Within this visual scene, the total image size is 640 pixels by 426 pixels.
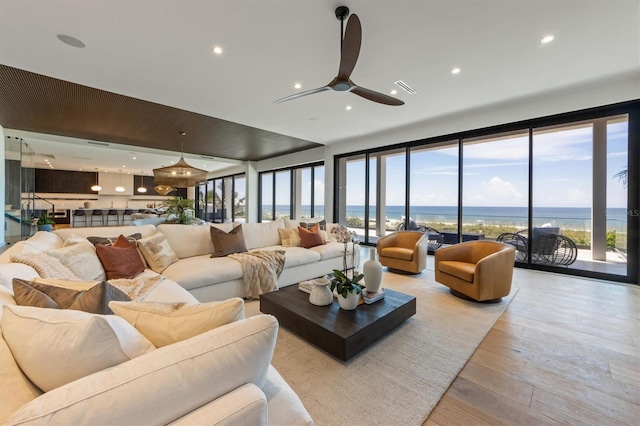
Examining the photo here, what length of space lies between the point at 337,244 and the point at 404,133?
3.36 m

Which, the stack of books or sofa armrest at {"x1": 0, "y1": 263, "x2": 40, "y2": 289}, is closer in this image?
sofa armrest at {"x1": 0, "y1": 263, "x2": 40, "y2": 289}

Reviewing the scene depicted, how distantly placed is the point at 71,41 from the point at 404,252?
5.11m

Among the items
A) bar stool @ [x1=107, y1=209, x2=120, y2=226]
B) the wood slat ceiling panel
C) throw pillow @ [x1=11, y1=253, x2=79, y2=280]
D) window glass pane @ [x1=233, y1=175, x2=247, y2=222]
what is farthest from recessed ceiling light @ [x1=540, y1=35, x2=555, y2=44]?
bar stool @ [x1=107, y1=209, x2=120, y2=226]

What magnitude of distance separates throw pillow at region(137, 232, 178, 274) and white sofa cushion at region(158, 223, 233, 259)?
27 cm

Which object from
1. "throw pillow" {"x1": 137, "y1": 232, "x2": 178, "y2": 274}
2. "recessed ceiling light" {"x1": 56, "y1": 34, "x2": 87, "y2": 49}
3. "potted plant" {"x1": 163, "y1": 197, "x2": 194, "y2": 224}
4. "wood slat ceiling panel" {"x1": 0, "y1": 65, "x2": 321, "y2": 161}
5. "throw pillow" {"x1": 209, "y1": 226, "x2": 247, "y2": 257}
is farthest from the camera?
"potted plant" {"x1": 163, "y1": 197, "x2": 194, "y2": 224}

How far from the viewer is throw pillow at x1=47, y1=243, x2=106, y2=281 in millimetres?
2201

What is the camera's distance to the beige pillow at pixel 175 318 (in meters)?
0.98

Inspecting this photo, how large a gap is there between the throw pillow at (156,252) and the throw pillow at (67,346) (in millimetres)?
2267

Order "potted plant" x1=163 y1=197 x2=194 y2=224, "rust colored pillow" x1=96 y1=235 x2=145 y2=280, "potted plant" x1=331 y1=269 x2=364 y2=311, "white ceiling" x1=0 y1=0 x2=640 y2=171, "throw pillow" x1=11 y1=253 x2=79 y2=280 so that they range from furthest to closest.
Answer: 1. "potted plant" x1=163 y1=197 x2=194 y2=224
2. "rust colored pillow" x1=96 y1=235 x2=145 y2=280
3. "white ceiling" x1=0 y1=0 x2=640 y2=171
4. "potted plant" x1=331 y1=269 x2=364 y2=311
5. "throw pillow" x1=11 y1=253 x2=79 y2=280

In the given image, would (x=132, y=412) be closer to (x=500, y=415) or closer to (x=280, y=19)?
(x=500, y=415)

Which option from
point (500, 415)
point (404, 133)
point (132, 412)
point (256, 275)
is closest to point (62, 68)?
point (256, 275)

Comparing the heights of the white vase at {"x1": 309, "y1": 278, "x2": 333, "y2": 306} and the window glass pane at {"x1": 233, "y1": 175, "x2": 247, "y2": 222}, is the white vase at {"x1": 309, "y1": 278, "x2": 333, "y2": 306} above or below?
below

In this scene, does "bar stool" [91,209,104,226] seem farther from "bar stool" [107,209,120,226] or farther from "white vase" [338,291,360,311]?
"white vase" [338,291,360,311]

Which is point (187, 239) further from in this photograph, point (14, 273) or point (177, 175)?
point (177, 175)
